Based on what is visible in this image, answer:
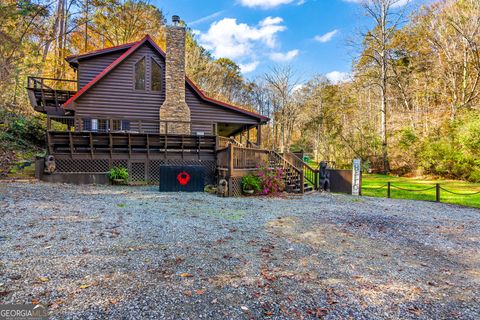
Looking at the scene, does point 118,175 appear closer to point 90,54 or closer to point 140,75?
point 140,75

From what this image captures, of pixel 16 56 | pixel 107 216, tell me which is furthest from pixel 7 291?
pixel 16 56

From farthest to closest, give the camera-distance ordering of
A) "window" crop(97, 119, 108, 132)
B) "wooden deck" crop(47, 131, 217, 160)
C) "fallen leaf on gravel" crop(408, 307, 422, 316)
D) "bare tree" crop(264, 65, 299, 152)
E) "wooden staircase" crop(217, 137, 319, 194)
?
"bare tree" crop(264, 65, 299, 152)
"window" crop(97, 119, 108, 132)
"wooden deck" crop(47, 131, 217, 160)
"wooden staircase" crop(217, 137, 319, 194)
"fallen leaf on gravel" crop(408, 307, 422, 316)

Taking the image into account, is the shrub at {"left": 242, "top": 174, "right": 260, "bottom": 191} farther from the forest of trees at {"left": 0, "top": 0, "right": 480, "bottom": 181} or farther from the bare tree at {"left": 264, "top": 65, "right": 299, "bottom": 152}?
the bare tree at {"left": 264, "top": 65, "right": 299, "bottom": 152}

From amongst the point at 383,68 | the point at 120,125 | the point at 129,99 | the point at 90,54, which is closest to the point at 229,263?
the point at 120,125

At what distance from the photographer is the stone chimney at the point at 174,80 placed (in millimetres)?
13742

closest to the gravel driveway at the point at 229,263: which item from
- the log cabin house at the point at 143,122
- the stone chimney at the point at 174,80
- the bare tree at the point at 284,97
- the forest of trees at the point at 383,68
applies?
the log cabin house at the point at 143,122

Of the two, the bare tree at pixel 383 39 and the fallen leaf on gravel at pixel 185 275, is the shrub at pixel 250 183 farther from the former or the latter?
the bare tree at pixel 383 39

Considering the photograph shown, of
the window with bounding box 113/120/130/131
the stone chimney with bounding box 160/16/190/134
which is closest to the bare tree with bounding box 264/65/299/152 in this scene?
the stone chimney with bounding box 160/16/190/134

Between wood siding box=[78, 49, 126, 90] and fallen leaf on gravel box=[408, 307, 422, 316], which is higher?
wood siding box=[78, 49, 126, 90]

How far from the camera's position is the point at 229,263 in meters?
3.61

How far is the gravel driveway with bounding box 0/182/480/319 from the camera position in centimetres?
259

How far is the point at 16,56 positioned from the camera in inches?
585

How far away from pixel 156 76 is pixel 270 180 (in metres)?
9.10

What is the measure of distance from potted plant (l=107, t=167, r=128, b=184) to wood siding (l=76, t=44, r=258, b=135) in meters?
2.99
